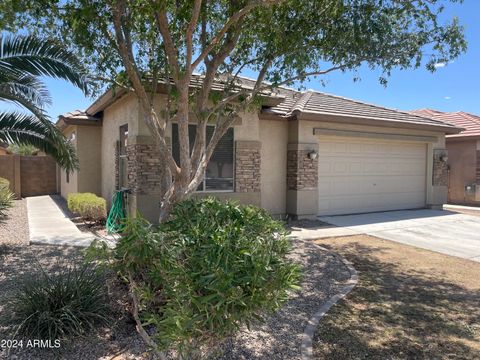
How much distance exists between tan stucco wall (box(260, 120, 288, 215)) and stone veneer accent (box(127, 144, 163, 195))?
342cm

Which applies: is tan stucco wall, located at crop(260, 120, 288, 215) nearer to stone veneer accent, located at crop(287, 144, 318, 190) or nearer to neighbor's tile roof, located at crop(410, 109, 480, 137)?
stone veneer accent, located at crop(287, 144, 318, 190)

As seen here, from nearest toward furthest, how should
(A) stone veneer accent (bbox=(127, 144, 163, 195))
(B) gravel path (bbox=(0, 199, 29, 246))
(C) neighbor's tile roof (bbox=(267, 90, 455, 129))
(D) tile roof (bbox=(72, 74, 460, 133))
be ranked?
1. (B) gravel path (bbox=(0, 199, 29, 246))
2. (A) stone veneer accent (bbox=(127, 144, 163, 195))
3. (D) tile roof (bbox=(72, 74, 460, 133))
4. (C) neighbor's tile roof (bbox=(267, 90, 455, 129))

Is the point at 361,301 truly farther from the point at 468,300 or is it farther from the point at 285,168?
the point at 285,168

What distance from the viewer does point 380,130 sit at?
12.8 m

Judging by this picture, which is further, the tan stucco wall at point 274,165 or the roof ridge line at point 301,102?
the tan stucco wall at point 274,165

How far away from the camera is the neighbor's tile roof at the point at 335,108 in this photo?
11273mm

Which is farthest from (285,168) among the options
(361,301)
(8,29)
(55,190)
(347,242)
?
(55,190)

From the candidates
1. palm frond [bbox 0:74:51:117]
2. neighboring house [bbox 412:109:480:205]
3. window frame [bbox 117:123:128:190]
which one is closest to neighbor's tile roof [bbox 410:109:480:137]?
neighboring house [bbox 412:109:480:205]

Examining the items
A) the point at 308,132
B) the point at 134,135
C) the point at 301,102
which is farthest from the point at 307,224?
the point at 134,135

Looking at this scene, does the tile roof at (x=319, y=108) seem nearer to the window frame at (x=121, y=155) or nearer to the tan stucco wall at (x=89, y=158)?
the tan stucco wall at (x=89, y=158)

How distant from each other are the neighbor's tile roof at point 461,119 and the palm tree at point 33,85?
16.2m

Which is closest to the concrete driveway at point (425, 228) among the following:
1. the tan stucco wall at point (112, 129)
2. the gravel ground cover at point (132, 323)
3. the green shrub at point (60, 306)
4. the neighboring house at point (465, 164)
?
the gravel ground cover at point (132, 323)

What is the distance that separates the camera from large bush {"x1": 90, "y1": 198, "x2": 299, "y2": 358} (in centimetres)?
263

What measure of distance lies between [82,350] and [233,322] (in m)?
1.79
